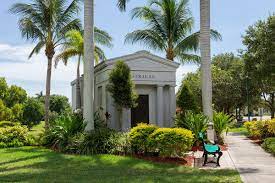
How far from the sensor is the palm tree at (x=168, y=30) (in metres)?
26.4

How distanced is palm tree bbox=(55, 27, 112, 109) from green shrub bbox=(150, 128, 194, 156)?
11.7 metres

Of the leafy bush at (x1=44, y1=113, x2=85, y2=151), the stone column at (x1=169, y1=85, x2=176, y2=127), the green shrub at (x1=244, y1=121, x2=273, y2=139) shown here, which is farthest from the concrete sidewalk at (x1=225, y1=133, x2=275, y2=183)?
the leafy bush at (x1=44, y1=113, x2=85, y2=151)

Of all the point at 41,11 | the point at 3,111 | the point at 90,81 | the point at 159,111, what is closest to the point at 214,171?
the point at 90,81

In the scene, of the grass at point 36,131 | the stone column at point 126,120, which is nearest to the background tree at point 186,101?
the stone column at point 126,120

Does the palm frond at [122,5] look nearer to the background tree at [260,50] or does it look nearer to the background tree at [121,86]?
the background tree at [121,86]

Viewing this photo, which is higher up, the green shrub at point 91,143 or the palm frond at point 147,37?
the palm frond at point 147,37

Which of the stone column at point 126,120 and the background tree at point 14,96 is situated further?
the background tree at point 14,96

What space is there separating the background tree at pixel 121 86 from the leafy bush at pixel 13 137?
472 centimetres

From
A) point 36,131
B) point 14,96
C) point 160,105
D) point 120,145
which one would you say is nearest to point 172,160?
point 120,145

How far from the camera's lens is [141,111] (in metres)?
22.5

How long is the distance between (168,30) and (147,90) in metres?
6.03

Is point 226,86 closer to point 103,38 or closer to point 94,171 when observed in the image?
point 103,38

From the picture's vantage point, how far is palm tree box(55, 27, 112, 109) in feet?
78.6

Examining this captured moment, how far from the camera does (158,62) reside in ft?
71.6
